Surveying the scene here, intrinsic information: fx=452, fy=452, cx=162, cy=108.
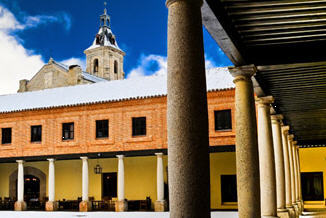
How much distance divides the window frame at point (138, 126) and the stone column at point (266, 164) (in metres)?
15.1

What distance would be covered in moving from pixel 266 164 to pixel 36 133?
68.1 ft

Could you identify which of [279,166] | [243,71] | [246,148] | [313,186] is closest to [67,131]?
[313,186]

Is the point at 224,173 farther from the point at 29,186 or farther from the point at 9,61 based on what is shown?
the point at 9,61

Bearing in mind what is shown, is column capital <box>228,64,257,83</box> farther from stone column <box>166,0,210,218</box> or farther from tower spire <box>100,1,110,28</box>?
tower spire <box>100,1,110,28</box>

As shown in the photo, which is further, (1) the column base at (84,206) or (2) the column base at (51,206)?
(2) the column base at (51,206)

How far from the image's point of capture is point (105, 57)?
65.0m

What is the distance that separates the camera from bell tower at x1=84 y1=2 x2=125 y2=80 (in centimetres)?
6431

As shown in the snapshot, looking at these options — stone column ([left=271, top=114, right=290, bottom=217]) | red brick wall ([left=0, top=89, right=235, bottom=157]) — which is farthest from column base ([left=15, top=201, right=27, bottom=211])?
stone column ([left=271, top=114, right=290, bottom=217])

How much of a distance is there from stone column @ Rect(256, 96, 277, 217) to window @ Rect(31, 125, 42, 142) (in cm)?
1997

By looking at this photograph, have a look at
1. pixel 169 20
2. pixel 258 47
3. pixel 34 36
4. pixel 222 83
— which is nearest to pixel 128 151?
pixel 222 83

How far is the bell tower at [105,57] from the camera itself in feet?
211

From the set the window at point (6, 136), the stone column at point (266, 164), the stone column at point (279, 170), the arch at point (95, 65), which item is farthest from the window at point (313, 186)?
the arch at point (95, 65)

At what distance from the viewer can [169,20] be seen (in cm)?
414

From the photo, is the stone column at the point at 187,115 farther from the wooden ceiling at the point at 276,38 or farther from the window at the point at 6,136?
the window at the point at 6,136
